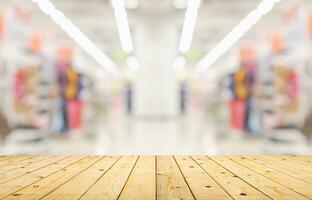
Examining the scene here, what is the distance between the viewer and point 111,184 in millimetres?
2693

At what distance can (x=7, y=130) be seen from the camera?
7.09m

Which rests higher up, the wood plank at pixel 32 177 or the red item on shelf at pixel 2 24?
the red item on shelf at pixel 2 24

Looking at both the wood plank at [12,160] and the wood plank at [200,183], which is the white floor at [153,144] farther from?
the wood plank at [200,183]

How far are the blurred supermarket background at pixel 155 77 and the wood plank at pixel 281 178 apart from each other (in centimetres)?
377

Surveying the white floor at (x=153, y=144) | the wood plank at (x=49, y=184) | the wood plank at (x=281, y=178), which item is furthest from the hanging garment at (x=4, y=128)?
the wood plank at (x=281, y=178)

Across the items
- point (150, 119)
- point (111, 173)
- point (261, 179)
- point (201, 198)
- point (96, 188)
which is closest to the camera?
point (201, 198)

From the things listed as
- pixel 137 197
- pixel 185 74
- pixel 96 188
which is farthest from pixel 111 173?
pixel 185 74

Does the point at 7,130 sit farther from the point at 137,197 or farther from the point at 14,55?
the point at 137,197

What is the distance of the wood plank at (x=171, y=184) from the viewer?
7.54 ft

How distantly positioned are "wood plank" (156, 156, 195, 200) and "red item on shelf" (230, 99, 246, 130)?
8631mm

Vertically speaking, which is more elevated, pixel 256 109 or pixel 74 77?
pixel 74 77

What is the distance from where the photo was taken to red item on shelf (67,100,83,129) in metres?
11.1

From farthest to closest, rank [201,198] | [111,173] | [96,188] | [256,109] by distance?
[256,109] < [111,173] < [96,188] < [201,198]

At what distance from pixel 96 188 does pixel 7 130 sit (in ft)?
16.8
